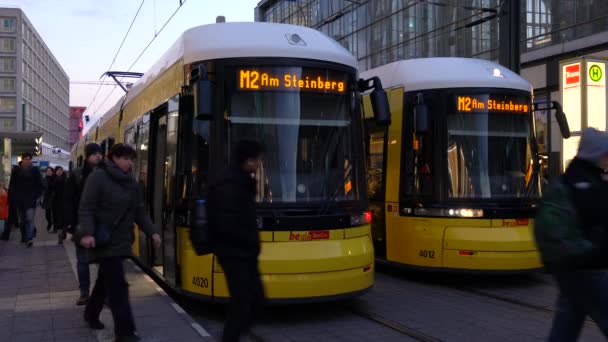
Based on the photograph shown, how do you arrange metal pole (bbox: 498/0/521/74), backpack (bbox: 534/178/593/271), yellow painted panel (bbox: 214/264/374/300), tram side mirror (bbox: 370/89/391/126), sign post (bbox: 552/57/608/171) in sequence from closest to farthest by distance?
1. backpack (bbox: 534/178/593/271)
2. yellow painted panel (bbox: 214/264/374/300)
3. tram side mirror (bbox: 370/89/391/126)
4. metal pole (bbox: 498/0/521/74)
5. sign post (bbox: 552/57/608/171)

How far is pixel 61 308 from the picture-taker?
7504mm

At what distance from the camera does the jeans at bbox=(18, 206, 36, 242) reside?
43.4 feet

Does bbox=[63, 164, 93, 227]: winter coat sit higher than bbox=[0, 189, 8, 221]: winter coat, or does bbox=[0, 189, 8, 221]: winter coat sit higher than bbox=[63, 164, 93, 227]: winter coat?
bbox=[63, 164, 93, 227]: winter coat

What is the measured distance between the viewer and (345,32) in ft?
→ 127

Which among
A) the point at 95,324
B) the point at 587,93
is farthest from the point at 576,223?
the point at 587,93

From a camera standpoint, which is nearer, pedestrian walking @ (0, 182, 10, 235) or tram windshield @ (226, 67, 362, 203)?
tram windshield @ (226, 67, 362, 203)

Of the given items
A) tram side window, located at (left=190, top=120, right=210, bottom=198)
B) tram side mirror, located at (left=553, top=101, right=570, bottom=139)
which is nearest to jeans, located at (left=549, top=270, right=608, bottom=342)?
tram side window, located at (left=190, top=120, right=210, bottom=198)

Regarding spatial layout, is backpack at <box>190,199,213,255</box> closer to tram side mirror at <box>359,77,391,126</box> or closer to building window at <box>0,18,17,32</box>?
tram side mirror at <box>359,77,391,126</box>

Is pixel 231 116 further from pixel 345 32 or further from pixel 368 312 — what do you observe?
pixel 345 32

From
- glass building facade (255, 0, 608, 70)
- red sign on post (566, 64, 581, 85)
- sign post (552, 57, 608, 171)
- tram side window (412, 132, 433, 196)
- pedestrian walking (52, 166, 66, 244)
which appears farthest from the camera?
glass building facade (255, 0, 608, 70)

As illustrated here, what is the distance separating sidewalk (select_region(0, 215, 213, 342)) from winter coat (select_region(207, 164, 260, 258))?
181 cm

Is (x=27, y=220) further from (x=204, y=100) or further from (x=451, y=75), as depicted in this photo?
(x=451, y=75)

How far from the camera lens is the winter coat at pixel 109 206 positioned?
17.9ft

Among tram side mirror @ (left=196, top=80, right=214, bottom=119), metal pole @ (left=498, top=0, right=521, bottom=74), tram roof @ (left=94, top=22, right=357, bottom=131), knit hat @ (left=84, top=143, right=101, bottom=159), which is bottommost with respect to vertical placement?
knit hat @ (left=84, top=143, right=101, bottom=159)
